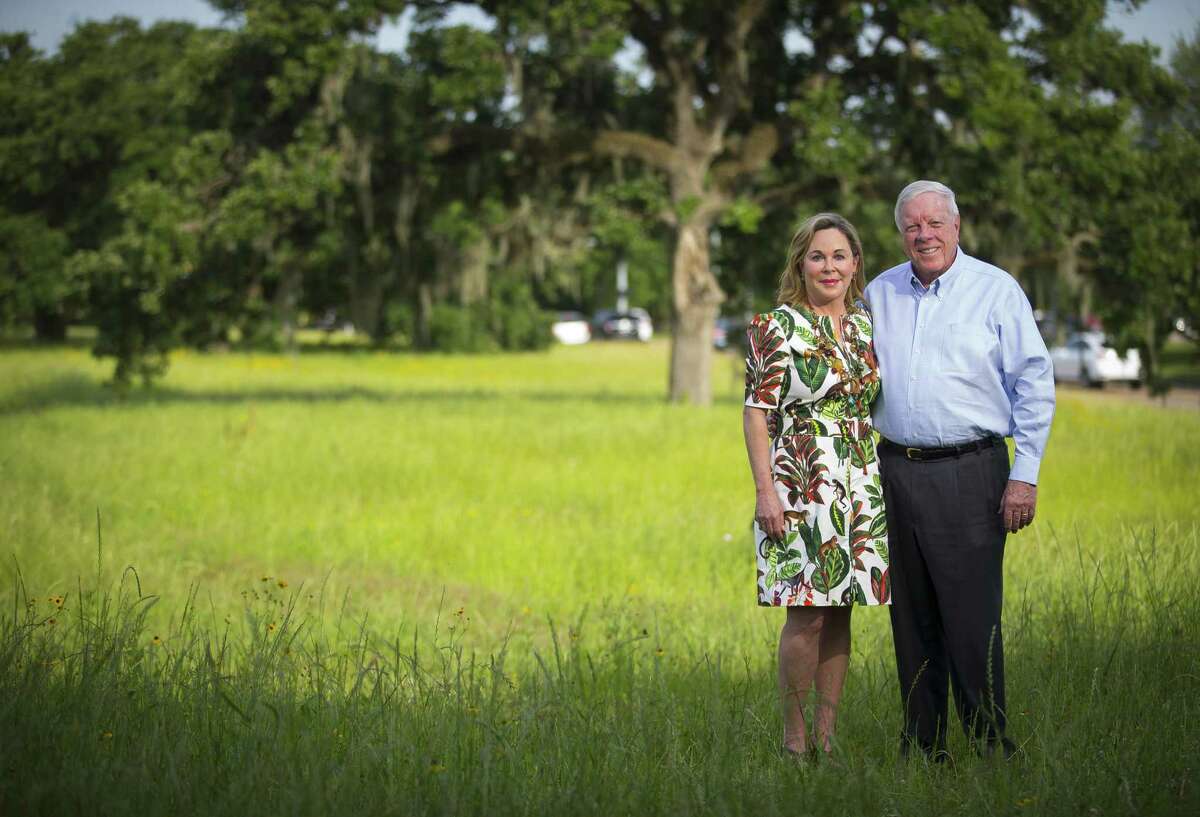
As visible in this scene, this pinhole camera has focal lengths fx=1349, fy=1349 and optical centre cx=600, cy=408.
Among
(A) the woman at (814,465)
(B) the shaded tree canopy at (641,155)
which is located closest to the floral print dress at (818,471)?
(A) the woman at (814,465)

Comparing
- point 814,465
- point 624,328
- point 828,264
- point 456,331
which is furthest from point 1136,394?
point 624,328

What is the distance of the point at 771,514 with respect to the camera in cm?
464

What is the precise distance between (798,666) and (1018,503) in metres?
0.95

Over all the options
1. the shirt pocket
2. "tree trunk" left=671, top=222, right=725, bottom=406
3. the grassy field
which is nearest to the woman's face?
the shirt pocket

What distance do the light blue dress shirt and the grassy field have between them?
1.03 meters

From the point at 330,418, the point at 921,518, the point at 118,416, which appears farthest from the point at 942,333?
the point at 118,416

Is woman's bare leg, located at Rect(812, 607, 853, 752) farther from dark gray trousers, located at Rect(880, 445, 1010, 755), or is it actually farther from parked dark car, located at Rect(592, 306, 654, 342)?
parked dark car, located at Rect(592, 306, 654, 342)

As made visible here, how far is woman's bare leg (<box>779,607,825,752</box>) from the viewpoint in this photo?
4750 mm

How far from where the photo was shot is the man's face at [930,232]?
4.73m

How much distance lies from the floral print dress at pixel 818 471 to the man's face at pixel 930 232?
1.32 feet

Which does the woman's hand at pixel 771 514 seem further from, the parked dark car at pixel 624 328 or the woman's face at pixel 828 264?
the parked dark car at pixel 624 328

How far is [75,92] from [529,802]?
45.6 metres

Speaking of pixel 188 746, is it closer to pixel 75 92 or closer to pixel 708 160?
pixel 708 160

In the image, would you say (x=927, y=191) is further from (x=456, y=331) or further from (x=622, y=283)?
(x=622, y=283)
